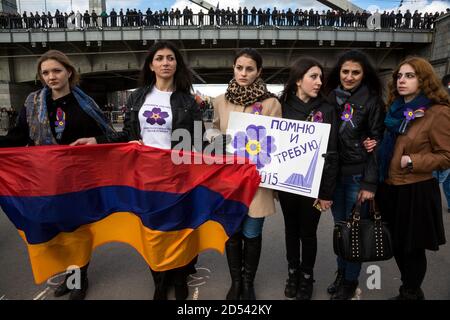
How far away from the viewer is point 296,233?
3064 mm

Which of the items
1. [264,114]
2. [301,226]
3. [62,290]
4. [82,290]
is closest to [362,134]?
[264,114]

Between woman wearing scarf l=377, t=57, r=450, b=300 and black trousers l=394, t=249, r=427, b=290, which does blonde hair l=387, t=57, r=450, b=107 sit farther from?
black trousers l=394, t=249, r=427, b=290

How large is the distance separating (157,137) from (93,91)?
127 feet

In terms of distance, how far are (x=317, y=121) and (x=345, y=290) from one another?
1.65 meters

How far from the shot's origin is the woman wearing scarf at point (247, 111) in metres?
2.84

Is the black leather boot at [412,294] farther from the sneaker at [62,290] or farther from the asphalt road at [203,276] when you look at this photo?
the sneaker at [62,290]

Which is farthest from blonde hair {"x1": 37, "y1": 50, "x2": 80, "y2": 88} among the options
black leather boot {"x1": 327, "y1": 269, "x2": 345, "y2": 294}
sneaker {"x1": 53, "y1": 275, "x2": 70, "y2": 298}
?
black leather boot {"x1": 327, "y1": 269, "x2": 345, "y2": 294}

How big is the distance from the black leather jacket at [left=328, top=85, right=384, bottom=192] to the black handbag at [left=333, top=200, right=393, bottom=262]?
0.27 meters

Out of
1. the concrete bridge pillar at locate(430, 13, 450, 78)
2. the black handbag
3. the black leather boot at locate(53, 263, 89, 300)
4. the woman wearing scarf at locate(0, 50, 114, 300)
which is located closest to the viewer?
the black handbag

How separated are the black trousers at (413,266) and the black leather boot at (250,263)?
4.17 ft

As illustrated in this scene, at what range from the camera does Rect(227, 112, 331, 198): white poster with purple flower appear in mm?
2756

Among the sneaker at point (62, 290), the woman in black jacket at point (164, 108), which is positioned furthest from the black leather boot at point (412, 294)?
the sneaker at point (62, 290)

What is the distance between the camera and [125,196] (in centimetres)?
303

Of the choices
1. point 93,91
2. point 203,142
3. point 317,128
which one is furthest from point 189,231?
point 93,91
